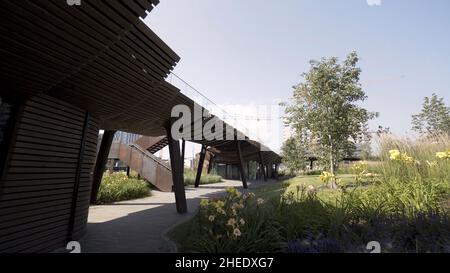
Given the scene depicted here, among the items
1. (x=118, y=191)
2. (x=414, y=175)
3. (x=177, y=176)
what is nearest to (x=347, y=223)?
(x=414, y=175)

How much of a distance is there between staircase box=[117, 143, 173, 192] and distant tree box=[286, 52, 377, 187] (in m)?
9.35

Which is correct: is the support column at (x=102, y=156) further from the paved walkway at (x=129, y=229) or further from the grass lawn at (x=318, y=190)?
the grass lawn at (x=318, y=190)

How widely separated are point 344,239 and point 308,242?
0.53 meters

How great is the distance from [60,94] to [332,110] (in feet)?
42.2

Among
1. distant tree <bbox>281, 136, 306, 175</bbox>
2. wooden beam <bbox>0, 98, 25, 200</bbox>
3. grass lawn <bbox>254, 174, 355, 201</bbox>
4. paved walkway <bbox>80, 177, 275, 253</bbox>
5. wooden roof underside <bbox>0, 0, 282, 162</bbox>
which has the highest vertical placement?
distant tree <bbox>281, 136, 306, 175</bbox>

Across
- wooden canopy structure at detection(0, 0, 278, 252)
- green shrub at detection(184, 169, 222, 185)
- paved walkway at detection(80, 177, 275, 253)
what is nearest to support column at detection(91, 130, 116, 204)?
paved walkway at detection(80, 177, 275, 253)

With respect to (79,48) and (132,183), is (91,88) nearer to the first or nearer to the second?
(79,48)

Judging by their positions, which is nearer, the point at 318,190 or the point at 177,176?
the point at 177,176

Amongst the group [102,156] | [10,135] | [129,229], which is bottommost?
[129,229]

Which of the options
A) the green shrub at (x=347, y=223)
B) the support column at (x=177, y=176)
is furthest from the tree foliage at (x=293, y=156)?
the green shrub at (x=347, y=223)

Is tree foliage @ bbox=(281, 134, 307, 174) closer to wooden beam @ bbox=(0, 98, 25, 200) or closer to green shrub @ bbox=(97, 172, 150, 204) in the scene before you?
green shrub @ bbox=(97, 172, 150, 204)

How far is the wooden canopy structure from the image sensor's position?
349 cm

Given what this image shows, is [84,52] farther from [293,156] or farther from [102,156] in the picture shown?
[293,156]

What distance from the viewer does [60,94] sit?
19.4 feet
